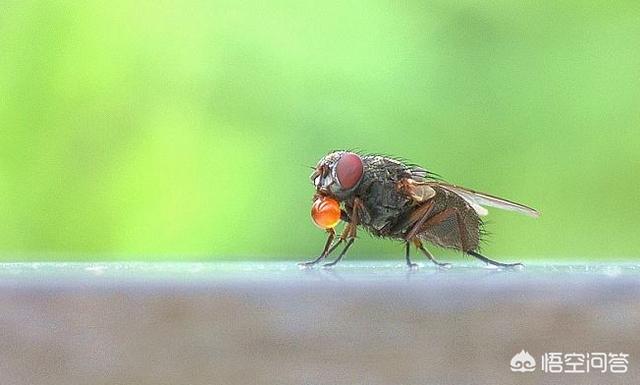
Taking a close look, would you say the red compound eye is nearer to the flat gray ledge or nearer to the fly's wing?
the fly's wing

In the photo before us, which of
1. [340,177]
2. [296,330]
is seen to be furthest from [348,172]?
[296,330]

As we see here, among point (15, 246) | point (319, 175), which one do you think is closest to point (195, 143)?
point (15, 246)

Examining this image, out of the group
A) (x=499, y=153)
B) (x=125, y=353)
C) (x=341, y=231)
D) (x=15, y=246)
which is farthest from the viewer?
(x=499, y=153)

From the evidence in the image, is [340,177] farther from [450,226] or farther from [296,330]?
[296,330]

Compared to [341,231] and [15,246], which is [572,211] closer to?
[341,231]

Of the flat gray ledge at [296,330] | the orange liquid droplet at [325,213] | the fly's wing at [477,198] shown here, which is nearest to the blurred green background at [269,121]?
the fly's wing at [477,198]

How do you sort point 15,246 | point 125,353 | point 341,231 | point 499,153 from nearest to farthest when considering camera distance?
1. point 125,353
2. point 341,231
3. point 15,246
4. point 499,153
